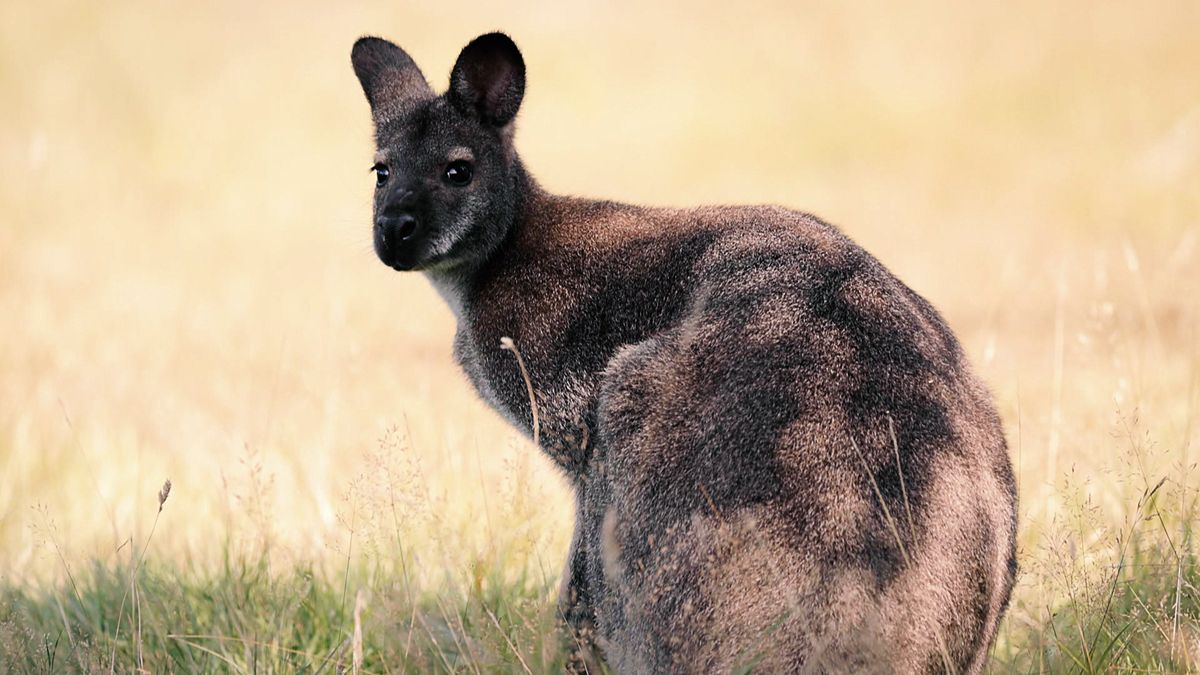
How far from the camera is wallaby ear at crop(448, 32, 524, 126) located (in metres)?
6.00

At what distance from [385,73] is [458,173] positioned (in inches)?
36.8

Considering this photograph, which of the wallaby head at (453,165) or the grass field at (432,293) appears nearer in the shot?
the grass field at (432,293)

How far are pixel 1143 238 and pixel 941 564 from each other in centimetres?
1276

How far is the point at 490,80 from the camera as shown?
6125mm

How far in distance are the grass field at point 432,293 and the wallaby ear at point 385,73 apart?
562 mm

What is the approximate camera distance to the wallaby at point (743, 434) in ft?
13.0

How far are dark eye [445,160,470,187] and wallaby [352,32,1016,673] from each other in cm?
15

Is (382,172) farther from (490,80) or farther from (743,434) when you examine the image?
(743,434)

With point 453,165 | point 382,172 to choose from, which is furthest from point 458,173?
point 382,172

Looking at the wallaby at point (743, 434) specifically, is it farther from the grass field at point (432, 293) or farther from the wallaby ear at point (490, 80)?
the wallaby ear at point (490, 80)

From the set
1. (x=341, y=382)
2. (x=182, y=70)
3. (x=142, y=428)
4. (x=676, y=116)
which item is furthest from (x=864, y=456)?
(x=182, y=70)

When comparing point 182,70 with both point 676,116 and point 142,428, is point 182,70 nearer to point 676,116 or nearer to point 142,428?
point 676,116

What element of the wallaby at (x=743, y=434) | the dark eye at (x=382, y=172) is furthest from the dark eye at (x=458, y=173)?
the dark eye at (x=382, y=172)

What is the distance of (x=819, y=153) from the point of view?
21156 millimetres
